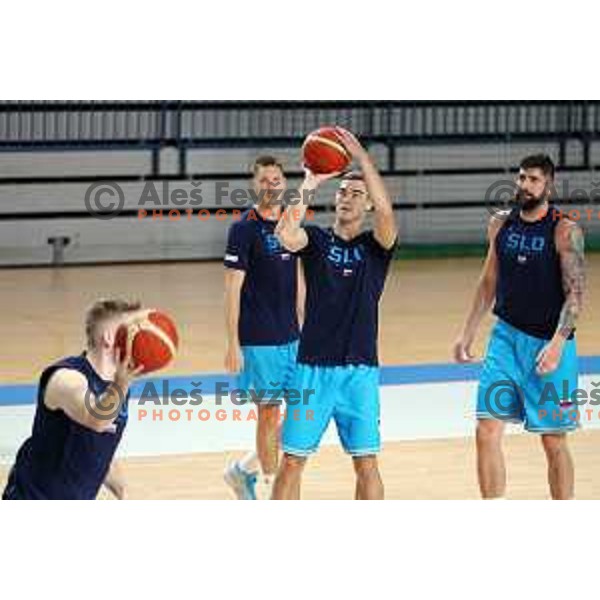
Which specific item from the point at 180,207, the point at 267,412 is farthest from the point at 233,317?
the point at 180,207

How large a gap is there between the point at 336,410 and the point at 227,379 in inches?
182

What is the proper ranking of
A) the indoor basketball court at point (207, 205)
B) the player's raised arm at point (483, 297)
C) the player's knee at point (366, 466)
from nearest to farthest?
the player's knee at point (366, 466), the player's raised arm at point (483, 297), the indoor basketball court at point (207, 205)

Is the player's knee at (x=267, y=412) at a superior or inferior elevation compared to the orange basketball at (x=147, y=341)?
inferior

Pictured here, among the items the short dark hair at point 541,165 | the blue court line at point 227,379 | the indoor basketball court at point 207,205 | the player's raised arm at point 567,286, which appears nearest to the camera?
the player's raised arm at point 567,286

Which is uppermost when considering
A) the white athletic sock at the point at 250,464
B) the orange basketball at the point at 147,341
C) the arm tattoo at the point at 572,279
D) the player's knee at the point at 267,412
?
the arm tattoo at the point at 572,279

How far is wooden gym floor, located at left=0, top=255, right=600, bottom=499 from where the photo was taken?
30.4ft

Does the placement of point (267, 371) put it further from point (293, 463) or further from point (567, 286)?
point (567, 286)

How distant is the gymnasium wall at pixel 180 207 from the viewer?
63.3 ft

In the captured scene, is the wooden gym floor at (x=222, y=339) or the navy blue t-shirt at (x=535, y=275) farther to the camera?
the wooden gym floor at (x=222, y=339)

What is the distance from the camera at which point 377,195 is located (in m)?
7.53

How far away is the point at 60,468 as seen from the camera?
6.18m

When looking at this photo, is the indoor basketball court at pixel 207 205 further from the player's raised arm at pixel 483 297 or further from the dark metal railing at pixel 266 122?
the player's raised arm at pixel 483 297

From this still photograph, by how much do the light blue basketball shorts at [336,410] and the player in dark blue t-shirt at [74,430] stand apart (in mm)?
1594

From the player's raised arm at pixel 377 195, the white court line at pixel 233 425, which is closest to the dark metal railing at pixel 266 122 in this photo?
the white court line at pixel 233 425
